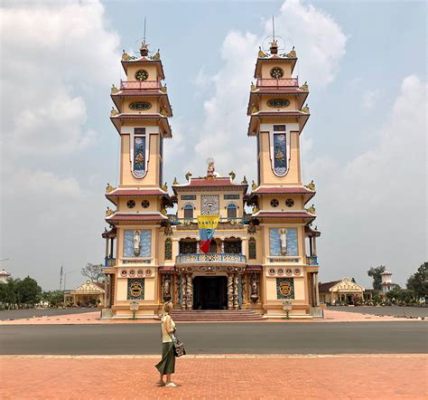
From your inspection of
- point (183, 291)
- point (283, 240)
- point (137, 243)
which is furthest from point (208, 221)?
point (283, 240)

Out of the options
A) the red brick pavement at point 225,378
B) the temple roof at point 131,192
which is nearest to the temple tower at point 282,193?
the temple roof at point 131,192

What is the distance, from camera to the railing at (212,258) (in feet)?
131

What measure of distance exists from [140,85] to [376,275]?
338 ft

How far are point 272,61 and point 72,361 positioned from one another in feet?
121

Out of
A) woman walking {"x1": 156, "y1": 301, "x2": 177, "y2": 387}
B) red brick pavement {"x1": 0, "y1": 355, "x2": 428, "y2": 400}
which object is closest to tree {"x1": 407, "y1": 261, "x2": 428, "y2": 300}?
red brick pavement {"x1": 0, "y1": 355, "x2": 428, "y2": 400}

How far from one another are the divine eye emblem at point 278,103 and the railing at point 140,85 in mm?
10107

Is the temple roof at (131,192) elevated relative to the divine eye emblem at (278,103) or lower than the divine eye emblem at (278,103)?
lower

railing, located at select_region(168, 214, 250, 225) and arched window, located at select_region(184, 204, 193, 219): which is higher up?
arched window, located at select_region(184, 204, 193, 219)

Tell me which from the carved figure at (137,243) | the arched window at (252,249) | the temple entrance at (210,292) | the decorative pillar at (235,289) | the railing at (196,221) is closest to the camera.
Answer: the decorative pillar at (235,289)

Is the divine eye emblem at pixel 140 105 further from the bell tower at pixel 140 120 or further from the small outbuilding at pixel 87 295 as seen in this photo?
the small outbuilding at pixel 87 295

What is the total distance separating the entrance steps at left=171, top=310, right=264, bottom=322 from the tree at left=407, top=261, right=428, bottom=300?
5260cm

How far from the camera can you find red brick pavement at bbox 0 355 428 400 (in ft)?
30.1

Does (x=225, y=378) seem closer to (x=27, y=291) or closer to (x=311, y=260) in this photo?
(x=311, y=260)

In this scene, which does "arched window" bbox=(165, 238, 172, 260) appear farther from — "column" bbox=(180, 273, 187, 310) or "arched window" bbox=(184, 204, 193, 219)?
"arched window" bbox=(184, 204, 193, 219)
